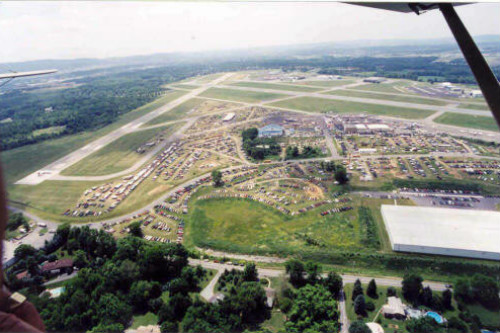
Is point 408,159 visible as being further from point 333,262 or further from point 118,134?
point 118,134

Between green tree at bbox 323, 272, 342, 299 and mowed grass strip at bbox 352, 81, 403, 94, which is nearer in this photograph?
green tree at bbox 323, 272, 342, 299

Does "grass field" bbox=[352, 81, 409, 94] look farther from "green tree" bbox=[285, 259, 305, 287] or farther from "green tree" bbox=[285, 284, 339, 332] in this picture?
"green tree" bbox=[285, 284, 339, 332]

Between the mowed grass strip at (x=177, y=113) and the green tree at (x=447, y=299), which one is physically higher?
the mowed grass strip at (x=177, y=113)

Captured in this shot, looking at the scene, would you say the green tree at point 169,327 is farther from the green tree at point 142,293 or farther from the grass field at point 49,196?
the grass field at point 49,196

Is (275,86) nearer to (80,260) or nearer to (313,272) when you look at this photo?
(313,272)

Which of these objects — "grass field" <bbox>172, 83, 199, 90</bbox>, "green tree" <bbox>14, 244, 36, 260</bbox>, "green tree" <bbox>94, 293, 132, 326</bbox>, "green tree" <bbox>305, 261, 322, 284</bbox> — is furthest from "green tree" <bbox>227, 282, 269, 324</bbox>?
"grass field" <bbox>172, 83, 199, 90</bbox>

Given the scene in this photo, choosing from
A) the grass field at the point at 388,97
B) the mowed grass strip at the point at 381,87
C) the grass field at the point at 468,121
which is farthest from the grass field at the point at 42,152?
the mowed grass strip at the point at 381,87

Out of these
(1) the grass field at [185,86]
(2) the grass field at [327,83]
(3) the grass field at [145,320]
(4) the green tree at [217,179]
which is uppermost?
(1) the grass field at [185,86]
